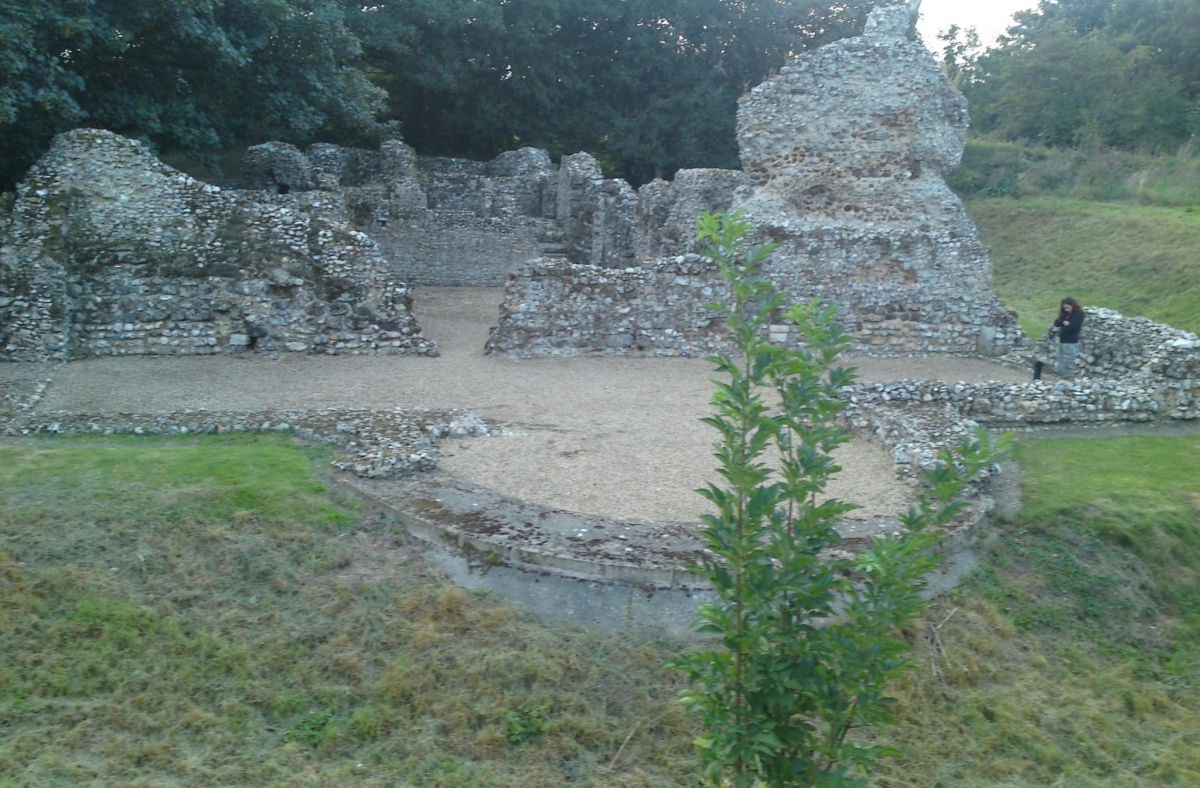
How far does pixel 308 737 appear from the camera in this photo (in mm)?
6105

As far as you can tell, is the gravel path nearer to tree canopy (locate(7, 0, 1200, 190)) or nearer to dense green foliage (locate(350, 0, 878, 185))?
tree canopy (locate(7, 0, 1200, 190))

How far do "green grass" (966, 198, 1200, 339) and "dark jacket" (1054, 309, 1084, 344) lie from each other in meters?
3.43

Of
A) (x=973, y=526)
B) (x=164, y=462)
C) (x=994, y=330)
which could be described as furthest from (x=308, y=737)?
(x=994, y=330)

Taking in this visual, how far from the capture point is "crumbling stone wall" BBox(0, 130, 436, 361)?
12438 millimetres

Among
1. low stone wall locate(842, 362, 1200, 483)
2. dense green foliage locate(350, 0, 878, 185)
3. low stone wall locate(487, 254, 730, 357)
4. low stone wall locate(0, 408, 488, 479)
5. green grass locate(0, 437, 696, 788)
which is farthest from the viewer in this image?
dense green foliage locate(350, 0, 878, 185)

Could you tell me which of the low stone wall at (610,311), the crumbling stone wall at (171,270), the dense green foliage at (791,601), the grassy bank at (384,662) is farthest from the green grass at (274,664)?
the low stone wall at (610,311)

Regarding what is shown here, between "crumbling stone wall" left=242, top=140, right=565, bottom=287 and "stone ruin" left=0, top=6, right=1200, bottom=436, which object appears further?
"crumbling stone wall" left=242, top=140, right=565, bottom=287

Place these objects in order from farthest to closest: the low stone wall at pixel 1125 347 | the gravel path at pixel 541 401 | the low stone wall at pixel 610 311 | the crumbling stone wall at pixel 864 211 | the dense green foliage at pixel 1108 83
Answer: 1. the dense green foliage at pixel 1108 83
2. the crumbling stone wall at pixel 864 211
3. the low stone wall at pixel 610 311
4. the low stone wall at pixel 1125 347
5. the gravel path at pixel 541 401

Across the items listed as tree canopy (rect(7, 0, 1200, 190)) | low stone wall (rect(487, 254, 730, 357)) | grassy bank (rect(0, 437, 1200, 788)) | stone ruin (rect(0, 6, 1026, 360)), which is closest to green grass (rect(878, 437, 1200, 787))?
grassy bank (rect(0, 437, 1200, 788))

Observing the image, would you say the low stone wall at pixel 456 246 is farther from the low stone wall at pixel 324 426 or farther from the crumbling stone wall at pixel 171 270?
the low stone wall at pixel 324 426

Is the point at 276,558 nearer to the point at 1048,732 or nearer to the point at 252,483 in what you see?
the point at 252,483

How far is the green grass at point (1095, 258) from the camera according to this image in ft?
58.9

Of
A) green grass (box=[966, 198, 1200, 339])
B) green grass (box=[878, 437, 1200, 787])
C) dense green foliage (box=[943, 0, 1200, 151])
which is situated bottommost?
green grass (box=[878, 437, 1200, 787])

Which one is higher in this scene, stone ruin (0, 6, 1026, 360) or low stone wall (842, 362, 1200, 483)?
stone ruin (0, 6, 1026, 360)
